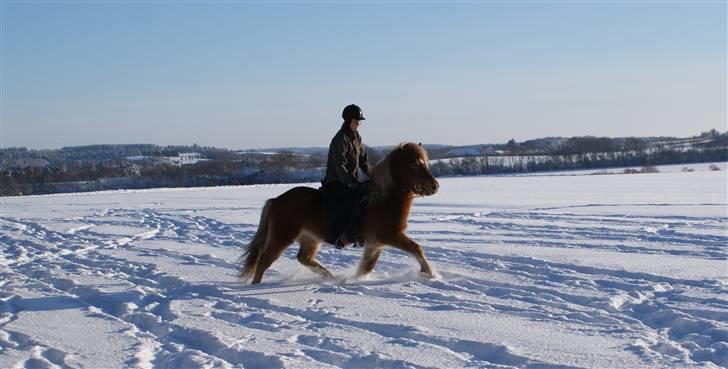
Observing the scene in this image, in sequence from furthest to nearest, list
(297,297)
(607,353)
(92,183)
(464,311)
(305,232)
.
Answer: (92,183), (305,232), (297,297), (464,311), (607,353)

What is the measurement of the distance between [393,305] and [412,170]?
1639 millimetres

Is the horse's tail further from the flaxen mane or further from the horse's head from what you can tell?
the horse's head

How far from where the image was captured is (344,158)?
23.5 feet

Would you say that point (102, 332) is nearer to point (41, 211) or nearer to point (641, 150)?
point (41, 211)

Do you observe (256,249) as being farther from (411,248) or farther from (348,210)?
(411,248)

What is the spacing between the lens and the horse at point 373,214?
6918 millimetres

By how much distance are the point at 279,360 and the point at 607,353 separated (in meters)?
2.15

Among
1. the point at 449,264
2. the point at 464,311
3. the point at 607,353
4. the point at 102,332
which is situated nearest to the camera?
the point at 607,353

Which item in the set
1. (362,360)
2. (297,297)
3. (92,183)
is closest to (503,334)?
(362,360)

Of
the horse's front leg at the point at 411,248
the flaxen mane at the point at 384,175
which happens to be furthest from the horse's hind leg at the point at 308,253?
the horse's front leg at the point at 411,248

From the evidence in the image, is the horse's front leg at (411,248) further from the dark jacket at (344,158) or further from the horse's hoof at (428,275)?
the dark jacket at (344,158)

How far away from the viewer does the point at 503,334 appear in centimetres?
471

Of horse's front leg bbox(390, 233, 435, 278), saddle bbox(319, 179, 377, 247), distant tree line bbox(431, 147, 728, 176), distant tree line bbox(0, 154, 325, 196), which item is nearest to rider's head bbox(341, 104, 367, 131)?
saddle bbox(319, 179, 377, 247)

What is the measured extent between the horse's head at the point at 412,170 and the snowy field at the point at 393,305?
1.00 metres
